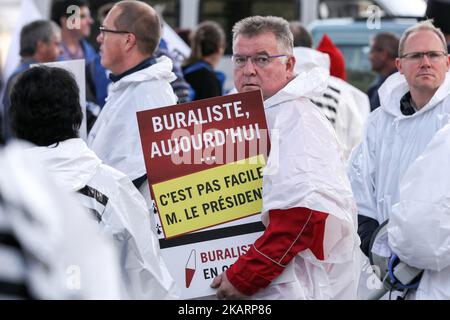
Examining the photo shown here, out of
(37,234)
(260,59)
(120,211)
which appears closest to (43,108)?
(120,211)

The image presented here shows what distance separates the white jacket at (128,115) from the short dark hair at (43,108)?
3.73 ft

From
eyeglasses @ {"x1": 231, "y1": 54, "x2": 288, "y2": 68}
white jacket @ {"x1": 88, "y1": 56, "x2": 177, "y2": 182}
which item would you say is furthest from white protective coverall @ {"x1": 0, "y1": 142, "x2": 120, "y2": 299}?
white jacket @ {"x1": 88, "y1": 56, "x2": 177, "y2": 182}

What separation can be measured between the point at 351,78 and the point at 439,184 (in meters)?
8.05

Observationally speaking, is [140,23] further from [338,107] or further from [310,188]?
[338,107]

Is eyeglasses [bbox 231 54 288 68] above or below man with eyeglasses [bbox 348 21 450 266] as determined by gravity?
above

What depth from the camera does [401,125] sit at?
203 inches

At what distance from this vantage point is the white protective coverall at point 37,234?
1.49 meters

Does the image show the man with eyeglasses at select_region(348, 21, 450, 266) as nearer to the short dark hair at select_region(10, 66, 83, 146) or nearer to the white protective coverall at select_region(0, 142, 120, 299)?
the short dark hair at select_region(10, 66, 83, 146)

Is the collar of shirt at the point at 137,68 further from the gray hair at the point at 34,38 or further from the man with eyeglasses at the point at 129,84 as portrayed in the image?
the gray hair at the point at 34,38

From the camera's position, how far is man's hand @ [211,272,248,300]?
Answer: 411cm

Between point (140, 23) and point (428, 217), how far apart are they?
2.15 m

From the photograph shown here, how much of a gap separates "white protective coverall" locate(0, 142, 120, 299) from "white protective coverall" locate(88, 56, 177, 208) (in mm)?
3522

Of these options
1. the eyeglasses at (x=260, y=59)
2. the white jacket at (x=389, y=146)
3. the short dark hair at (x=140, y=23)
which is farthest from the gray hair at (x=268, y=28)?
the short dark hair at (x=140, y=23)

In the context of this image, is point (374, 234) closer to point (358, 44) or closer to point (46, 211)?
point (46, 211)
